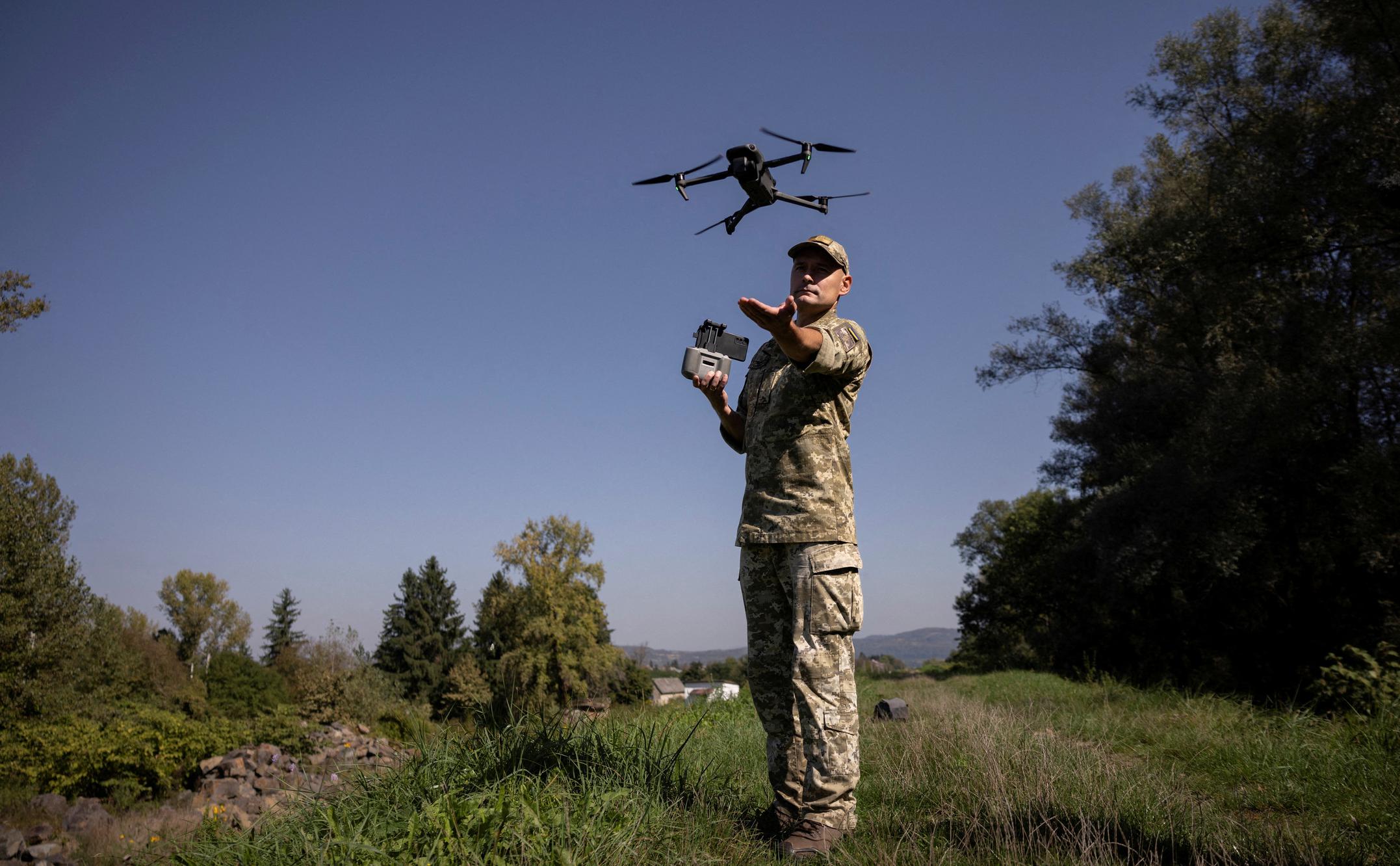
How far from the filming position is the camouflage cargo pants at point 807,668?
2830 millimetres

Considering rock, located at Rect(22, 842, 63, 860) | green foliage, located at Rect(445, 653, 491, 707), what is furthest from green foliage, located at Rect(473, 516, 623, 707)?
rock, located at Rect(22, 842, 63, 860)

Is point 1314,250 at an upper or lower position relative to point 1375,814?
upper

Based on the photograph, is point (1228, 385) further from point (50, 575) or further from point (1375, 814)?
point (50, 575)

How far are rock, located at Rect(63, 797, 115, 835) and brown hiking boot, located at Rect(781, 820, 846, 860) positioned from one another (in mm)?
22267

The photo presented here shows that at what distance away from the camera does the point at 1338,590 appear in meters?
14.1

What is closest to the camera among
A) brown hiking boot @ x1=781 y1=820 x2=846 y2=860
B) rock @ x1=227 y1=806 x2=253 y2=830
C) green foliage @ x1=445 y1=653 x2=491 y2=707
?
brown hiking boot @ x1=781 y1=820 x2=846 y2=860

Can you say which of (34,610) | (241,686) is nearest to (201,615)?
(241,686)

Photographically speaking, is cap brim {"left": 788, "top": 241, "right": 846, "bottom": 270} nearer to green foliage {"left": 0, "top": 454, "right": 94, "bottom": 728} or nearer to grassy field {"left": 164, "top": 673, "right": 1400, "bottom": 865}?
grassy field {"left": 164, "top": 673, "right": 1400, "bottom": 865}

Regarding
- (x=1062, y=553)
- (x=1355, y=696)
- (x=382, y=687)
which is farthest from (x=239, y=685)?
(x=1355, y=696)

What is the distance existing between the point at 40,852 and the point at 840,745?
663 inches

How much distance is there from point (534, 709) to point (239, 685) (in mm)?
60658

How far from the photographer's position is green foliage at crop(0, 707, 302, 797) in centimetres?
2580

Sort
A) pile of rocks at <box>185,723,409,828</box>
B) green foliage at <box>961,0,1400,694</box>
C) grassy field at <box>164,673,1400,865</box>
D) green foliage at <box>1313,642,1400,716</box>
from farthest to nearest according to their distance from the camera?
1. pile of rocks at <box>185,723,409,828</box>
2. green foliage at <box>961,0,1400,694</box>
3. green foliage at <box>1313,642,1400,716</box>
4. grassy field at <box>164,673,1400,865</box>

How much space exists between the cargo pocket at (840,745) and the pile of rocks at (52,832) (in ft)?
52.2
